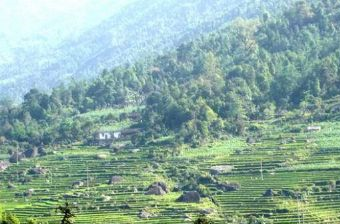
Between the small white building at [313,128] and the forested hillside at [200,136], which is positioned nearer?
the forested hillside at [200,136]

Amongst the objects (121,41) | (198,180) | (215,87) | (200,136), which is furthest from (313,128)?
(121,41)

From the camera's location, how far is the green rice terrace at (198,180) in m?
50.2

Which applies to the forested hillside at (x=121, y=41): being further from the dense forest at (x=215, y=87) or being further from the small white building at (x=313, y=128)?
the small white building at (x=313, y=128)

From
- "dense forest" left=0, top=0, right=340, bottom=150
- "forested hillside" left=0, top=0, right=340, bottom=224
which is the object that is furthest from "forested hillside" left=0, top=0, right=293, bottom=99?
"forested hillside" left=0, top=0, right=340, bottom=224

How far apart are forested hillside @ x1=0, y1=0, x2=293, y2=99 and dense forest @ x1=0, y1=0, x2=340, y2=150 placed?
2427cm

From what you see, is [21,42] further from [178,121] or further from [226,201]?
[226,201]

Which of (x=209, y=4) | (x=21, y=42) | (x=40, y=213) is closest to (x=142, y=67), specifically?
(x=40, y=213)

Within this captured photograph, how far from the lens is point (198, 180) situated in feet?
181

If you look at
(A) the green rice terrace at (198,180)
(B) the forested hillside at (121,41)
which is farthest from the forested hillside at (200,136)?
(B) the forested hillside at (121,41)

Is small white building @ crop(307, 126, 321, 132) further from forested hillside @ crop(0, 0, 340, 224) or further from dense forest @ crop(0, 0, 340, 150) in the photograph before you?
dense forest @ crop(0, 0, 340, 150)

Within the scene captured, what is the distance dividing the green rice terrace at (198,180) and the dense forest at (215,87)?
2777 millimetres

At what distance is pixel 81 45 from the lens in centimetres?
16138

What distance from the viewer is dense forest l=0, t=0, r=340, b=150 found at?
66438mm

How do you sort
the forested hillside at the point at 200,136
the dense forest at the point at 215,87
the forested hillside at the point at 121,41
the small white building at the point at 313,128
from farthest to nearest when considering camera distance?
1. the forested hillside at the point at 121,41
2. the dense forest at the point at 215,87
3. the small white building at the point at 313,128
4. the forested hillside at the point at 200,136
